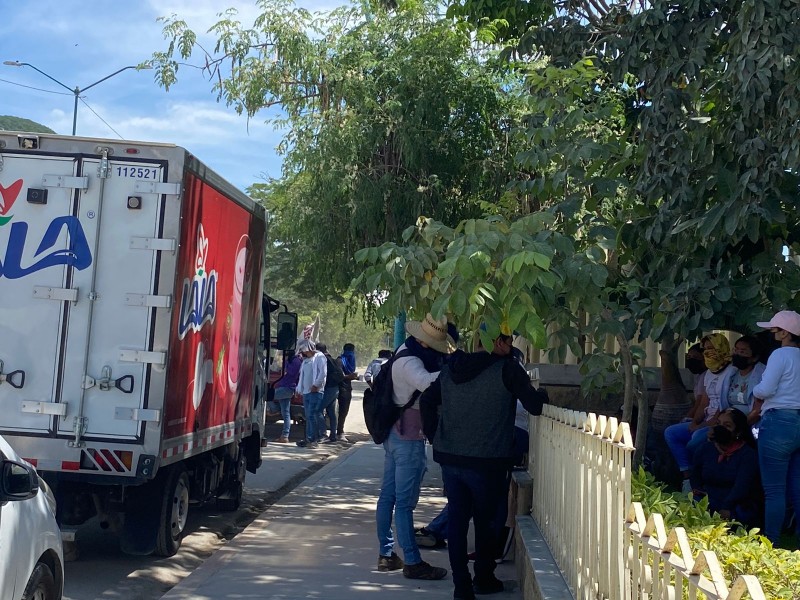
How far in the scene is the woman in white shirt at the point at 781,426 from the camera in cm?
711

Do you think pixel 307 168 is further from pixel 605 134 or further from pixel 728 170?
pixel 728 170

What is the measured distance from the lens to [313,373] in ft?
61.1

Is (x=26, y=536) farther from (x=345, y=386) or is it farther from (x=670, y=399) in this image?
(x=345, y=386)

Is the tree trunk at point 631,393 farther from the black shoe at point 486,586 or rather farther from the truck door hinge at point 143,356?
the truck door hinge at point 143,356

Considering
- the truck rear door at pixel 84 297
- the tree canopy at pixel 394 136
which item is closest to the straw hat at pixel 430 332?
the truck rear door at pixel 84 297

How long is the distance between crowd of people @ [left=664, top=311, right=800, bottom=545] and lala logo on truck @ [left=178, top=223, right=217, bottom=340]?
158 inches

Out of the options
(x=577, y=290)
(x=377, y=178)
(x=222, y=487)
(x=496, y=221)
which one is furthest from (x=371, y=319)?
(x=577, y=290)

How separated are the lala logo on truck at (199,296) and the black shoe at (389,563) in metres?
2.34

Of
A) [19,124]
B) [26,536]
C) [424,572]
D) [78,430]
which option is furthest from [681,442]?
[19,124]

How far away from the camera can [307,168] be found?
15359 millimetres

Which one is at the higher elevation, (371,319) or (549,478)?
(371,319)

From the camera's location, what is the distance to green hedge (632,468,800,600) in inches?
156

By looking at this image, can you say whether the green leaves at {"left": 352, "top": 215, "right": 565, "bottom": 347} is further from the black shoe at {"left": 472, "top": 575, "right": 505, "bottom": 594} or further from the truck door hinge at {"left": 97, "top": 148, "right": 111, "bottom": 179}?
the truck door hinge at {"left": 97, "top": 148, "right": 111, "bottom": 179}

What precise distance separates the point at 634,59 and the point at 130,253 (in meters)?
4.22
